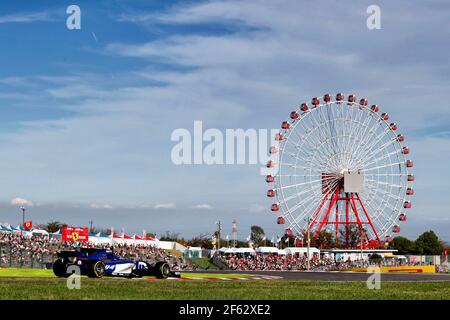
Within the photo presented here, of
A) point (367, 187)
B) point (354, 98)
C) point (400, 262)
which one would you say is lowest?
point (400, 262)

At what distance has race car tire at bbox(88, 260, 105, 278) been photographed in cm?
3209

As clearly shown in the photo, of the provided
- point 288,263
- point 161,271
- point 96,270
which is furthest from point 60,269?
point 288,263

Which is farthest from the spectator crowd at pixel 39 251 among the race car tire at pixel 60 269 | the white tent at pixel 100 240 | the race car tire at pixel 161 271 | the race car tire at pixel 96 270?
the race car tire at pixel 96 270

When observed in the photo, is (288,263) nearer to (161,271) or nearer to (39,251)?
(39,251)

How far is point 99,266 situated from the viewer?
32375 millimetres

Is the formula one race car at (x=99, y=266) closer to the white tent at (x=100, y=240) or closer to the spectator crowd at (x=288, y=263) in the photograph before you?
the spectator crowd at (x=288, y=263)

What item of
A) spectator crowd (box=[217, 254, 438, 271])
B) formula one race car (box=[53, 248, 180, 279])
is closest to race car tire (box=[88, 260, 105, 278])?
formula one race car (box=[53, 248, 180, 279])

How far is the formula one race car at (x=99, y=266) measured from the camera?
32.2 metres
